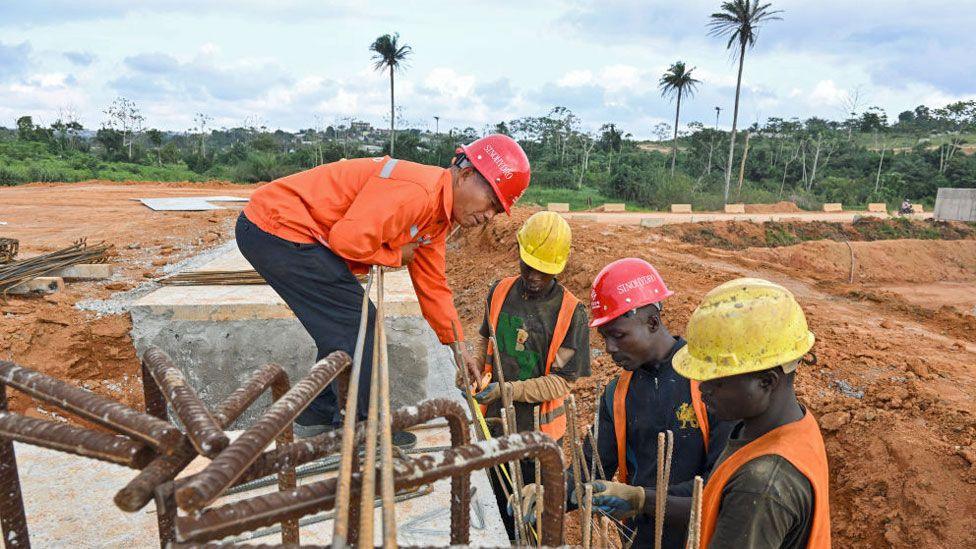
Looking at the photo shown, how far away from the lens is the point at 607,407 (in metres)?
2.52

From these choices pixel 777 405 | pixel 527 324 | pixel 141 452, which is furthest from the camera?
pixel 527 324

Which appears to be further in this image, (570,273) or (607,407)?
(570,273)

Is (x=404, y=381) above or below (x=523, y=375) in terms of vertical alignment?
below

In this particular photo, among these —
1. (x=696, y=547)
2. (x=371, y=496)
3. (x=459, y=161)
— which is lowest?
(x=696, y=547)

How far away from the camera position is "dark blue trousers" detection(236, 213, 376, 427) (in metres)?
2.66

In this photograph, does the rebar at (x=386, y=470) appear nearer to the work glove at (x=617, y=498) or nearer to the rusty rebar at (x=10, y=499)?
the rusty rebar at (x=10, y=499)

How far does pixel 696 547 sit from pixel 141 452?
1125 mm

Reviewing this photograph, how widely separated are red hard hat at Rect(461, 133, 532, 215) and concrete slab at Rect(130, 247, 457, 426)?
2.11m

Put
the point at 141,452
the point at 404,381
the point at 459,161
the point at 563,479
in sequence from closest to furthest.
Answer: the point at 141,452
the point at 563,479
the point at 459,161
the point at 404,381

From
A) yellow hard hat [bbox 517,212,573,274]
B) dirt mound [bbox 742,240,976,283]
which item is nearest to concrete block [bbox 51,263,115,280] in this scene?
yellow hard hat [bbox 517,212,573,274]

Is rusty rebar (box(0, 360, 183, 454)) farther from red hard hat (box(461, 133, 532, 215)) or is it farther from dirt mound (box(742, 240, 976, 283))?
dirt mound (box(742, 240, 976, 283))

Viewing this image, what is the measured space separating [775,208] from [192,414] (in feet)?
98.9

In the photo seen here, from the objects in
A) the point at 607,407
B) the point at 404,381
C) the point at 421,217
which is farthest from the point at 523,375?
the point at 404,381

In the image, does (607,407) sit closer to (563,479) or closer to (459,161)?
(459,161)
